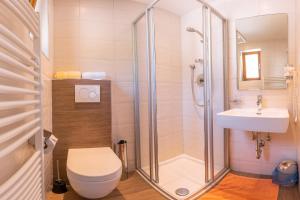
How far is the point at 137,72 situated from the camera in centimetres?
237

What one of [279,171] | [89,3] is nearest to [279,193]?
[279,171]

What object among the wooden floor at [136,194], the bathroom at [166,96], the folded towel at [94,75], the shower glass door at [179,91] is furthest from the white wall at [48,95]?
the shower glass door at [179,91]

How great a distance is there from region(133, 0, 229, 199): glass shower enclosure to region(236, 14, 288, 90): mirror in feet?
0.64

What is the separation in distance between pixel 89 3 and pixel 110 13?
26cm

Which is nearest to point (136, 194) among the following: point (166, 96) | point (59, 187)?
point (59, 187)

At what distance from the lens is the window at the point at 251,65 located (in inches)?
83.3

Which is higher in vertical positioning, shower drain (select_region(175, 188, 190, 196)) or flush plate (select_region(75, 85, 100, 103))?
flush plate (select_region(75, 85, 100, 103))

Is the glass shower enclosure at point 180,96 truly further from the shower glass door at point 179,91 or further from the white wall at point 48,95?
the white wall at point 48,95

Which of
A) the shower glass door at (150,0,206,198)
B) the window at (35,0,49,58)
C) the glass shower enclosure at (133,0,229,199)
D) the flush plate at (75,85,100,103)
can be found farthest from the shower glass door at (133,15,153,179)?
the window at (35,0,49,58)

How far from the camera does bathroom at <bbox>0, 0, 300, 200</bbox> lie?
1.85 m

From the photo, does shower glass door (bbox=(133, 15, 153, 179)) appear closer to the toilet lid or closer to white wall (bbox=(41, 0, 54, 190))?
the toilet lid

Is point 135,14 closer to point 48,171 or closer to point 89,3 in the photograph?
point 89,3

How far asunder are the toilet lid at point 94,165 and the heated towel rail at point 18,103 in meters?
0.32

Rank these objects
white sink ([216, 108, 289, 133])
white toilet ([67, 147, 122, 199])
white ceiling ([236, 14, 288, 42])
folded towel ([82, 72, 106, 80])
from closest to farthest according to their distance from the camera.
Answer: white toilet ([67, 147, 122, 199]) < white sink ([216, 108, 289, 133]) < white ceiling ([236, 14, 288, 42]) < folded towel ([82, 72, 106, 80])
